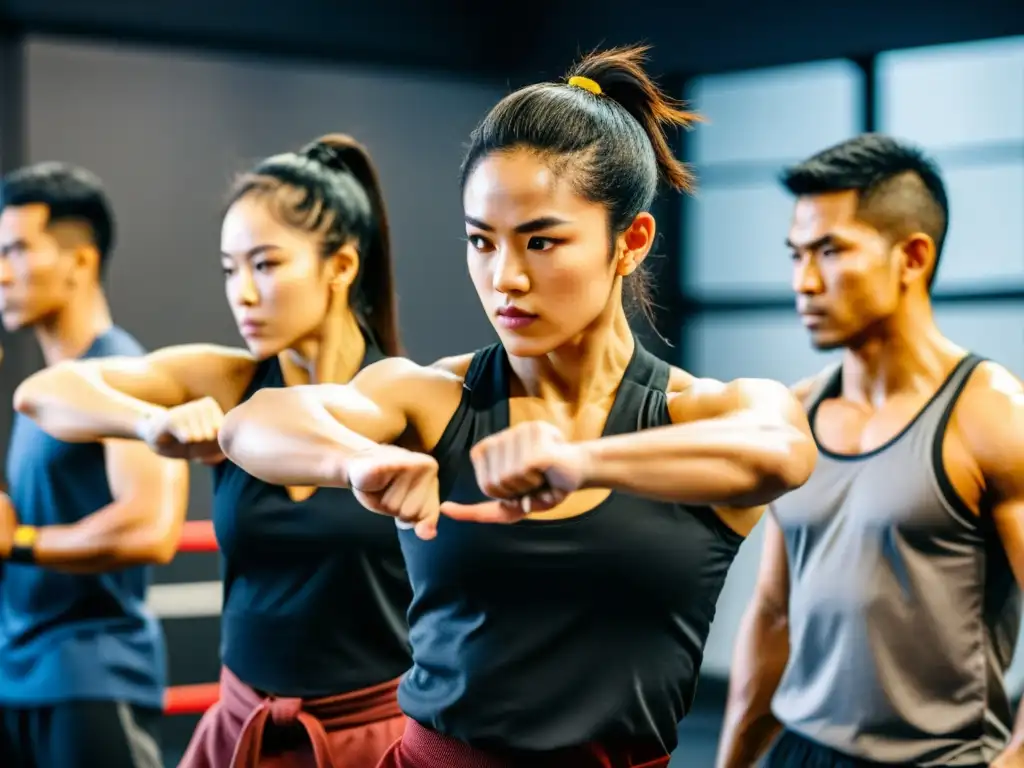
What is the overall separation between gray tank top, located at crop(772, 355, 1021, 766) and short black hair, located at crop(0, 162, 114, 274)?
1.60 metres

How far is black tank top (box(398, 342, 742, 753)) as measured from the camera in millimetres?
1478

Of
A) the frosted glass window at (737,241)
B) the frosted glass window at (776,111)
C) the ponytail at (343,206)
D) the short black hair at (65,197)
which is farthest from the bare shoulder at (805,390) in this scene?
the frosted glass window at (737,241)

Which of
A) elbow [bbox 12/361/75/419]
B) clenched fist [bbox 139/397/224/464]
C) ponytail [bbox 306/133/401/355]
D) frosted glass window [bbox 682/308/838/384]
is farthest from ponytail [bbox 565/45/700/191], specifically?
frosted glass window [bbox 682/308/838/384]

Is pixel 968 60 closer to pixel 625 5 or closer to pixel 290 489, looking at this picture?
pixel 625 5

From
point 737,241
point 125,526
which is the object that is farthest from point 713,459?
point 737,241

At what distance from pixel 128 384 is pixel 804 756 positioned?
1174mm

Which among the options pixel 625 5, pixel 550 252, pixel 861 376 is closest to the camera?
pixel 550 252

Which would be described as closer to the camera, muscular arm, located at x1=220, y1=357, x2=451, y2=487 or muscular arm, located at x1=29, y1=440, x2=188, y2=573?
muscular arm, located at x1=220, y1=357, x2=451, y2=487

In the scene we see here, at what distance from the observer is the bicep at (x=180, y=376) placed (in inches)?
87.8

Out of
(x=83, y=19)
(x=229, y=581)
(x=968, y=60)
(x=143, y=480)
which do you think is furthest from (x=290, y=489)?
(x=968, y=60)

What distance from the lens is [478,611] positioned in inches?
59.3

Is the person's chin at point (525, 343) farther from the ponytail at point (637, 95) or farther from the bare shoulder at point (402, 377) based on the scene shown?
the ponytail at point (637, 95)

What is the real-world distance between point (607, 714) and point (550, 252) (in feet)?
1.55

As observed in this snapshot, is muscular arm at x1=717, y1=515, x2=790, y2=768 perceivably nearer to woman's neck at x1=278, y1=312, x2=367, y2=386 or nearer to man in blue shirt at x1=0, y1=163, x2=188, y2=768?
woman's neck at x1=278, y1=312, x2=367, y2=386
